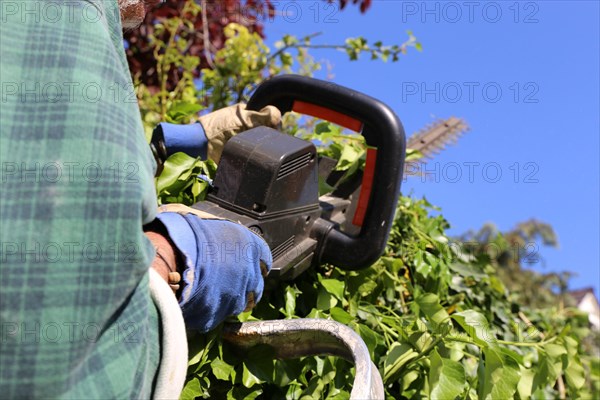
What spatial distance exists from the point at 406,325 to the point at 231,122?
686mm

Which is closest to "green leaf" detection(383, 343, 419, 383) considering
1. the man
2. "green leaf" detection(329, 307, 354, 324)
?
"green leaf" detection(329, 307, 354, 324)

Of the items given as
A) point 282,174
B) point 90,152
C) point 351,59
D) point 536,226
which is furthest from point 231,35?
point 536,226

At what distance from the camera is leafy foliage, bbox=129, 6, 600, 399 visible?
61.9 inches

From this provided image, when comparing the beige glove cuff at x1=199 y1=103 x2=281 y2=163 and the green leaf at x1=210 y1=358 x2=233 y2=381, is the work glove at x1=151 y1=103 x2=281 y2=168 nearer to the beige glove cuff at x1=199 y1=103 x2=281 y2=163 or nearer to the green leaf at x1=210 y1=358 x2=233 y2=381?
the beige glove cuff at x1=199 y1=103 x2=281 y2=163

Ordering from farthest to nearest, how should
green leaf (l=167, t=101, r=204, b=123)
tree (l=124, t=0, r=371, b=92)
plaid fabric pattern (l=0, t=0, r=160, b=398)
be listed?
tree (l=124, t=0, r=371, b=92) < green leaf (l=167, t=101, r=204, b=123) < plaid fabric pattern (l=0, t=0, r=160, b=398)

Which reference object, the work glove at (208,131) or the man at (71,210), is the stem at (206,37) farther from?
the man at (71,210)

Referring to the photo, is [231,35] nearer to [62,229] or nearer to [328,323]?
[328,323]

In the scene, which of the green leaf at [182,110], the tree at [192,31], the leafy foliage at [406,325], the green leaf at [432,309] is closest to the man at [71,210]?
the leafy foliage at [406,325]

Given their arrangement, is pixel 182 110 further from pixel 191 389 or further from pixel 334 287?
pixel 191 389

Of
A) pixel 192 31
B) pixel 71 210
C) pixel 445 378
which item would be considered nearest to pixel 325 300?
pixel 445 378

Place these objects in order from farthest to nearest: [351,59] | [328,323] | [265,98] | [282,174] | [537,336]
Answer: [351,59] < [537,336] < [265,98] < [282,174] < [328,323]

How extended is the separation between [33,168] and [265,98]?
1.16 metres

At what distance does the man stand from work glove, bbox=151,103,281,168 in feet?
2.83

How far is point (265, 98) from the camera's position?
1.93m
